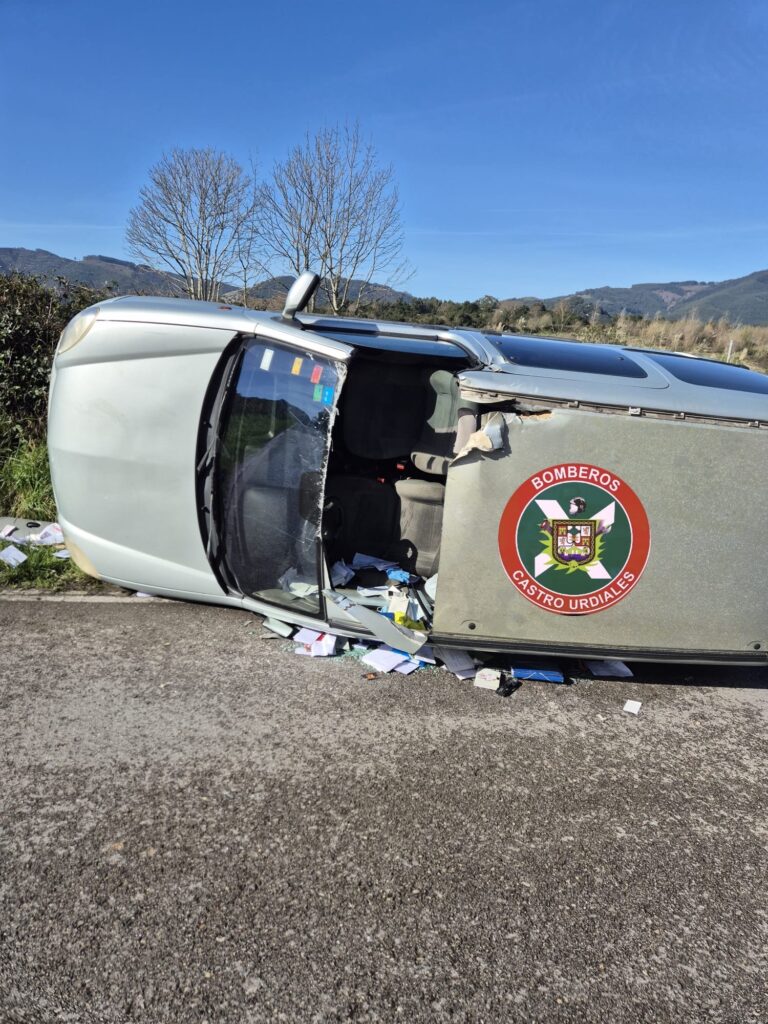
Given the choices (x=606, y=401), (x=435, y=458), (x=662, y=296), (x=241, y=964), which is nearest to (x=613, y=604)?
(x=606, y=401)

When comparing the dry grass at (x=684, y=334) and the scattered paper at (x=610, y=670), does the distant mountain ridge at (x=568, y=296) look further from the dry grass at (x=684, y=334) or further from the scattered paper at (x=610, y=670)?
the scattered paper at (x=610, y=670)

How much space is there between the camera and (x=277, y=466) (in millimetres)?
3684

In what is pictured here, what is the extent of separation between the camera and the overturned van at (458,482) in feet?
10.9

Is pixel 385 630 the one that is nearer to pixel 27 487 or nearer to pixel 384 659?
pixel 384 659

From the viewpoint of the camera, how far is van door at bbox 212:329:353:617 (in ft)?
11.7

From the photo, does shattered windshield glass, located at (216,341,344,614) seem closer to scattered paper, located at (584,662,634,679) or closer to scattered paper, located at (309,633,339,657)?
scattered paper, located at (309,633,339,657)

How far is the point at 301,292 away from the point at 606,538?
1.98 m

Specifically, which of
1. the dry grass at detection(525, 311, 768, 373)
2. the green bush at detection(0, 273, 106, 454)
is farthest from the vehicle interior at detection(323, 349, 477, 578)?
the dry grass at detection(525, 311, 768, 373)

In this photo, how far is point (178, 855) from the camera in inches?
94.8

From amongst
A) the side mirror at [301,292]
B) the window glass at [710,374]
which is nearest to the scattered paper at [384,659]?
the side mirror at [301,292]

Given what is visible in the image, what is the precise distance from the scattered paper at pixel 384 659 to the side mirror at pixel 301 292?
1856 mm

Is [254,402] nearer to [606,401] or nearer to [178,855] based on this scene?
[606,401]

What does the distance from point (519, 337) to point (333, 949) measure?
10.8 ft

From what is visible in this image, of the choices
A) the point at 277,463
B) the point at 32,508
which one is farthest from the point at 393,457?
the point at 32,508
